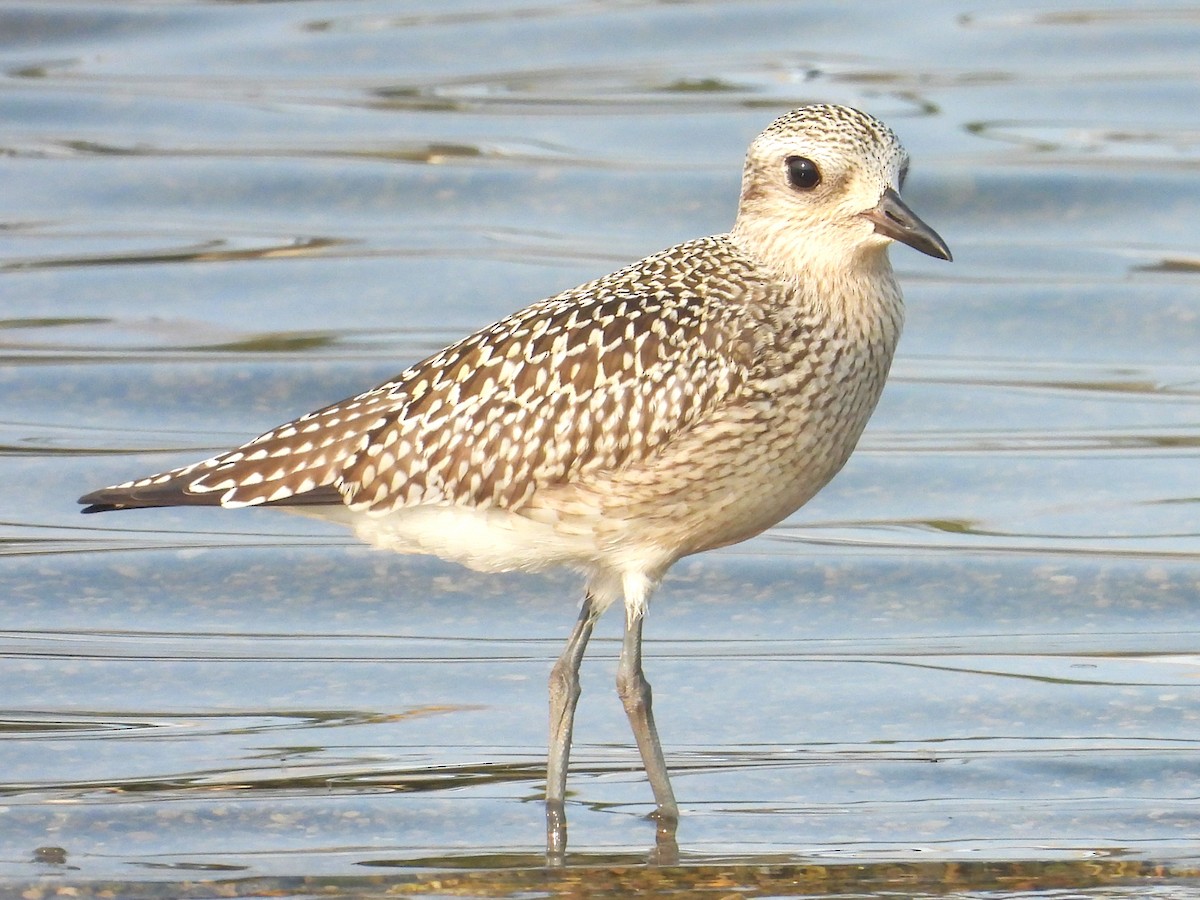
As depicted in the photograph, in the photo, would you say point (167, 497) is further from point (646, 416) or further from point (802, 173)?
point (802, 173)

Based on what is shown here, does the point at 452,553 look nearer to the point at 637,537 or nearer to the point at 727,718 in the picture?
the point at 637,537

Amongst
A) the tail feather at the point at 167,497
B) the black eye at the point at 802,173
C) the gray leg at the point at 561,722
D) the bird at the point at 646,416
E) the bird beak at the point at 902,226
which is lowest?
the gray leg at the point at 561,722

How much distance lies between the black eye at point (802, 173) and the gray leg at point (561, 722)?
159cm

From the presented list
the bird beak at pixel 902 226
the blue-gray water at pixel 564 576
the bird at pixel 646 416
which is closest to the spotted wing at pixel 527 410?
the bird at pixel 646 416

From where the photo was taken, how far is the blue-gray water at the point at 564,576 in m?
8.08

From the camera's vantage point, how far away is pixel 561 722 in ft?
27.2

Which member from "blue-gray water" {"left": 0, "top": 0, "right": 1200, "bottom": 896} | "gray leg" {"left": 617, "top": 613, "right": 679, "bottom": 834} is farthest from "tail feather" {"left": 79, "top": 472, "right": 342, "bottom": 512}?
"gray leg" {"left": 617, "top": 613, "right": 679, "bottom": 834}

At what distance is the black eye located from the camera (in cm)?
799

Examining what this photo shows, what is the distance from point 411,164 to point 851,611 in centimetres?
729

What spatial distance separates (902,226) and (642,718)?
6.27 ft

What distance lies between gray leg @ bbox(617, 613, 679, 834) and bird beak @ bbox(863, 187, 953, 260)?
154 centimetres

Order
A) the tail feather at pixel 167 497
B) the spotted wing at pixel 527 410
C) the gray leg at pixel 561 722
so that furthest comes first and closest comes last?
the tail feather at pixel 167 497, the gray leg at pixel 561 722, the spotted wing at pixel 527 410

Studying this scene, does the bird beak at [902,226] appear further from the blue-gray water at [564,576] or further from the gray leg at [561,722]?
the blue-gray water at [564,576]

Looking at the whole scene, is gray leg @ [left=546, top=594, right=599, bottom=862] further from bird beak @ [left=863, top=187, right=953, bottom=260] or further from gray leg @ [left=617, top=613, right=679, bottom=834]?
bird beak @ [left=863, top=187, right=953, bottom=260]
